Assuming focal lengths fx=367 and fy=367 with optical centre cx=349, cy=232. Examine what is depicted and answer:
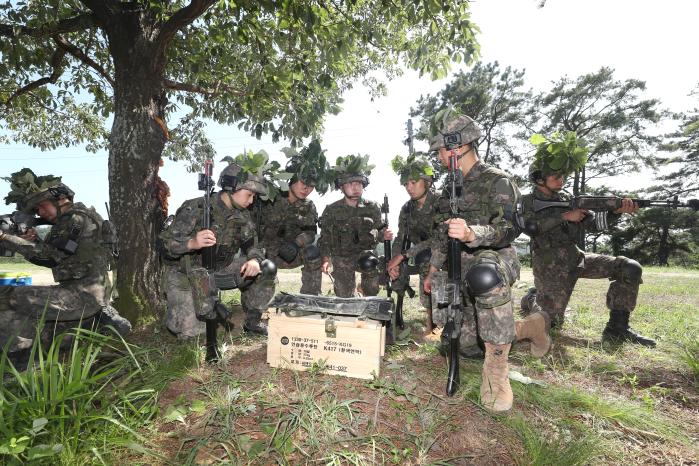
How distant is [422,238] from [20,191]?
543 centimetres

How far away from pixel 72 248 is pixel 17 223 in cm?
132

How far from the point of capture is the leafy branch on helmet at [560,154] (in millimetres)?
4984

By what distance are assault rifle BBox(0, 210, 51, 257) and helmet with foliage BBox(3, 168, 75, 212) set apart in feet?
0.42

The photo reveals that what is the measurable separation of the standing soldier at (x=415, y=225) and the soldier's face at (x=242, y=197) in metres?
2.19

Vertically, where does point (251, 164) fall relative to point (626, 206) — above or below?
above

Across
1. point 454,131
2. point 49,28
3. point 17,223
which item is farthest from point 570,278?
point 49,28

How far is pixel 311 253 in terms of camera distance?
19.4 feet

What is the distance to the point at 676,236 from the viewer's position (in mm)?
30109

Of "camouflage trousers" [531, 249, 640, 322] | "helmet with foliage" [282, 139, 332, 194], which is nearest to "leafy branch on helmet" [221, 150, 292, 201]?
"helmet with foliage" [282, 139, 332, 194]

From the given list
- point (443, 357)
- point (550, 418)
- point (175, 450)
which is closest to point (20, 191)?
point (175, 450)

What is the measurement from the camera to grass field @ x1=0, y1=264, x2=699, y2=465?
234cm

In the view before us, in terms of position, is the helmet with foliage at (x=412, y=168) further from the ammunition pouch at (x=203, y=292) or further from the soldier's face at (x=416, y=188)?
the ammunition pouch at (x=203, y=292)

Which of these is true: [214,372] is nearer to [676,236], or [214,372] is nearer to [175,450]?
[175,450]

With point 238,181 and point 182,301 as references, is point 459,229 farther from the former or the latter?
point 182,301
